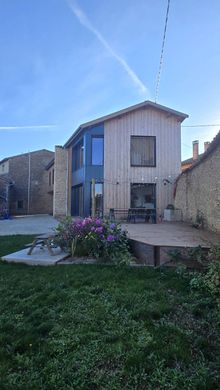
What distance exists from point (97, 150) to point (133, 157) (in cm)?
198

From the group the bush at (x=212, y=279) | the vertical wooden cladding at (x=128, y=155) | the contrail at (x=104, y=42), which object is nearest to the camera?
the bush at (x=212, y=279)

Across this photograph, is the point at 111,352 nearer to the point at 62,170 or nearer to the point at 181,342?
Answer: the point at 181,342

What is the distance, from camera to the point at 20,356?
2.39m

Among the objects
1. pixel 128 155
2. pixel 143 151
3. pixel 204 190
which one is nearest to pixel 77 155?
pixel 128 155

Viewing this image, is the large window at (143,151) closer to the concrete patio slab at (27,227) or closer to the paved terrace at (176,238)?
the concrete patio slab at (27,227)

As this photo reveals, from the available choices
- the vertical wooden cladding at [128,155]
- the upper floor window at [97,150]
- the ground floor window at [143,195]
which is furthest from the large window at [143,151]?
the upper floor window at [97,150]

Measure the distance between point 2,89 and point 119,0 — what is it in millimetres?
9936

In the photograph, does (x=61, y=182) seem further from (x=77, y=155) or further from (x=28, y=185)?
(x=28, y=185)

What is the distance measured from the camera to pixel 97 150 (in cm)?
1502

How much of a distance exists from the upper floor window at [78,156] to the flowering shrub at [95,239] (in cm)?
1068

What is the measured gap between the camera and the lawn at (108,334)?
6.87 ft

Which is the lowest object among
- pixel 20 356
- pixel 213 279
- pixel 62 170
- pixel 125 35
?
pixel 20 356

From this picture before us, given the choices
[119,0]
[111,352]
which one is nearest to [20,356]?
[111,352]

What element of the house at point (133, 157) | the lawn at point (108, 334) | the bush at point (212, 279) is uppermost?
the house at point (133, 157)
